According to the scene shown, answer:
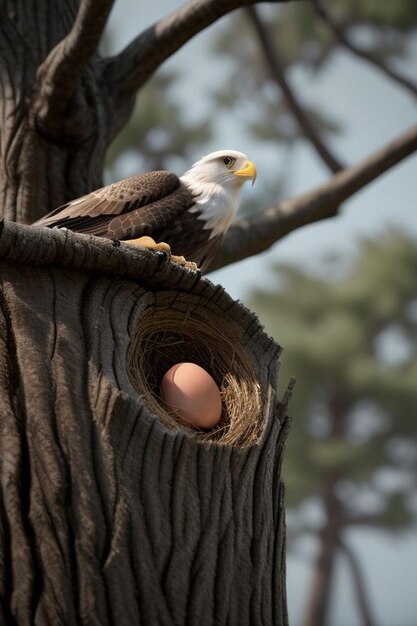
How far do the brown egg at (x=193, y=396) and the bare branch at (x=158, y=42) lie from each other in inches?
59.8

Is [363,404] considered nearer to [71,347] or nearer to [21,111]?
[21,111]

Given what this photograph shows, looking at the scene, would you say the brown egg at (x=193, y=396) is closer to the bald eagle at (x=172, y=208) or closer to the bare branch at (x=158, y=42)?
the bald eagle at (x=172, y=208)

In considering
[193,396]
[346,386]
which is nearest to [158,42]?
[193,396]

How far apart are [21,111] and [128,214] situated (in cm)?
74

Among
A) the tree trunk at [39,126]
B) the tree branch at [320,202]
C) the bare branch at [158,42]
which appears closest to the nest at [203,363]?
the tree trunk at [39,126]

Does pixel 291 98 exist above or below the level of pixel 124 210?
above

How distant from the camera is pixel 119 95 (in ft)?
13.5

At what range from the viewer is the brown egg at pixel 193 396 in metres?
2.81

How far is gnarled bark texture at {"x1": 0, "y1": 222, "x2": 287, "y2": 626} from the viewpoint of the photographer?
7.64 ft

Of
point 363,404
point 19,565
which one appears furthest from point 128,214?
point 363,404

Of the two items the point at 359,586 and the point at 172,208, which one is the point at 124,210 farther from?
the point at 359,586

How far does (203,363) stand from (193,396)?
0.28 m

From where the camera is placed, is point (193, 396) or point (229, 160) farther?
point (229, 160)

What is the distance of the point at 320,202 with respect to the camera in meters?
4.43
